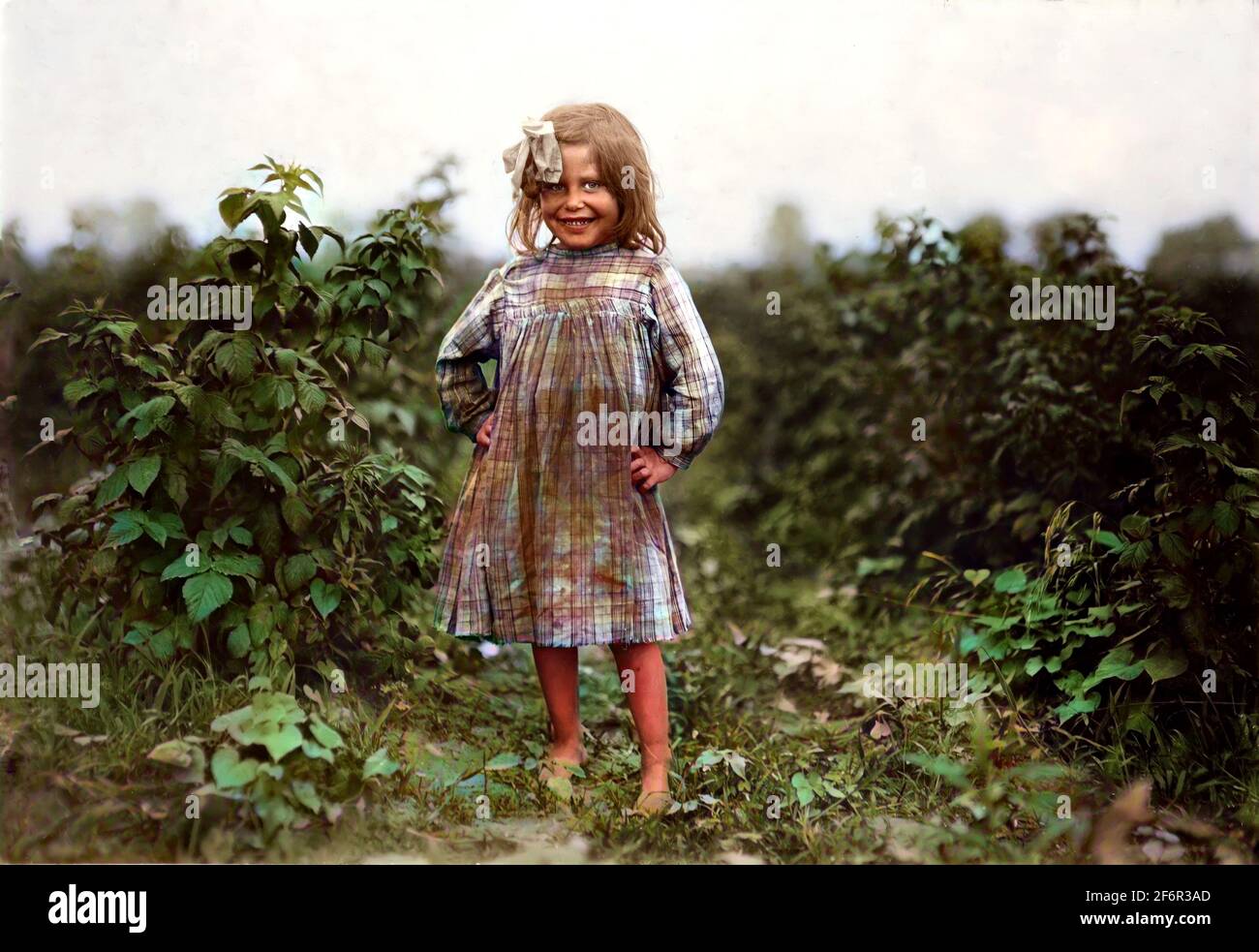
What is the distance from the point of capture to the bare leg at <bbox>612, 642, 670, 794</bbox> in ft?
10.4

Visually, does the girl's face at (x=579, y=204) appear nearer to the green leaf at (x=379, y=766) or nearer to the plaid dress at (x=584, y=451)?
the plaid dress at (x=584, y=451)

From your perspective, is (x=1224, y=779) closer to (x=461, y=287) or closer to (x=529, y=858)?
(x=529, y=858)

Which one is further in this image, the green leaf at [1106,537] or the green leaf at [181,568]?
the green leaf at [1106,537]

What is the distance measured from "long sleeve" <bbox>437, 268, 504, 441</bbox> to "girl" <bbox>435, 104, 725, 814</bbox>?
6 centimetres

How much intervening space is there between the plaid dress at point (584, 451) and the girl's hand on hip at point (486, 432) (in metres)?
0.03

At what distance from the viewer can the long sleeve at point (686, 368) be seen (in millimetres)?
3115

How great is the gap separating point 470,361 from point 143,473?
0.90 metres

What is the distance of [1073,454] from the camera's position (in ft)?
13.0

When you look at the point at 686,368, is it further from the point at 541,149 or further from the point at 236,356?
the point at 236,356

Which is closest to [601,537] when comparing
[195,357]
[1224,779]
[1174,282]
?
[195,357]

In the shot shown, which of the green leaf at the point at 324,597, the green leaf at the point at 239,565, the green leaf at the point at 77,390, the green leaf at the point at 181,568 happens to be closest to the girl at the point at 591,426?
the green leaf at the point at 324,597

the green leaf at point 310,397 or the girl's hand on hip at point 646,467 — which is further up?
the green leaf at point 310,397

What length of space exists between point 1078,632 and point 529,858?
5.72 feet
